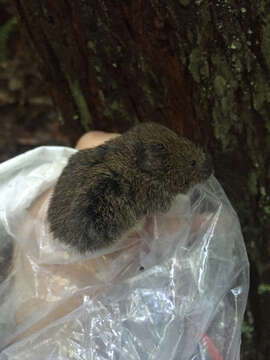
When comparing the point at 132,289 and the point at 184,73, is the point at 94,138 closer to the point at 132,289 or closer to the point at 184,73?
the point at 184,73

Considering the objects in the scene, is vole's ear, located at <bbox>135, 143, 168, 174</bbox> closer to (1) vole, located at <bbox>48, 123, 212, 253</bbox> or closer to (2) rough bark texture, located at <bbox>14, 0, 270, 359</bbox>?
(1) vole, located at <bbox>48, 123, 212, 253</bbox>

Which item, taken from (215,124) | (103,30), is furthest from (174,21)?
(215,124)

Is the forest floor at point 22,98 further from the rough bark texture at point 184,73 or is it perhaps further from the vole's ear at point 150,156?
the vole's ear at point 150,156

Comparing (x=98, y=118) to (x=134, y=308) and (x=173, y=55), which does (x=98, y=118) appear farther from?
(x=134, y=308)

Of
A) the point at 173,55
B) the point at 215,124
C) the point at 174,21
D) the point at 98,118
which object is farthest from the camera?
the point at 98,118

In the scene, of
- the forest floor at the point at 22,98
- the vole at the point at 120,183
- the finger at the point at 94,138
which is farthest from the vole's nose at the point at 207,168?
the forest floor at the point at 22,98

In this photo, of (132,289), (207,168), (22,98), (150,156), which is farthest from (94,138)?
(22,98)
